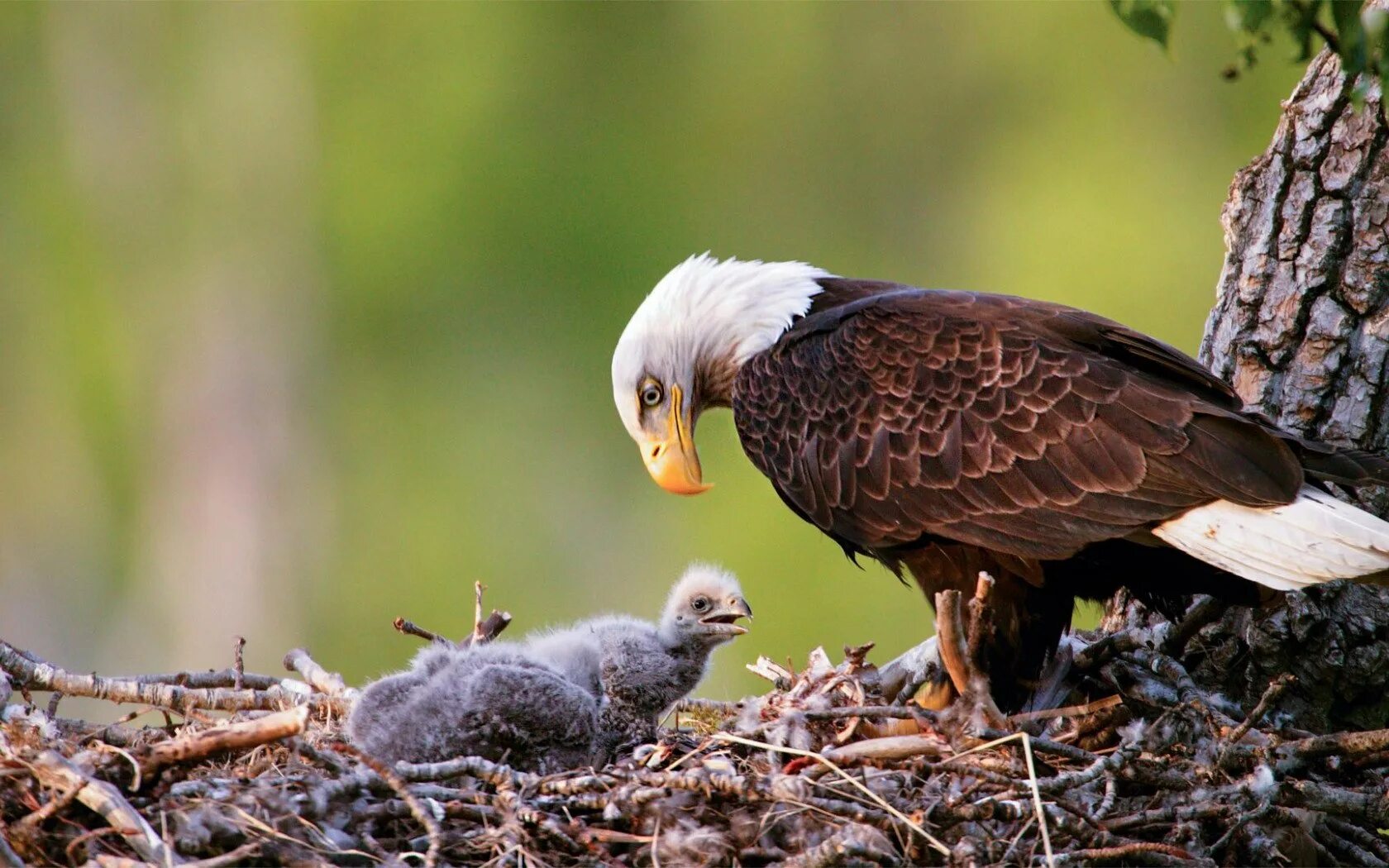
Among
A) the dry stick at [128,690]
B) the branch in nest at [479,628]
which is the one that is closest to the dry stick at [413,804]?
the dry stick at [128,690]

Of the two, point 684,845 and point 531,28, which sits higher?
point 531,28

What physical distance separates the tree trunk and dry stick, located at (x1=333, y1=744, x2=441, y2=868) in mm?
2396

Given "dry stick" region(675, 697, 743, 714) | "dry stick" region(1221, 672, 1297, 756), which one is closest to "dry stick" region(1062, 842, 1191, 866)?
"dry stick" region(1221, 672, 1297, 756)

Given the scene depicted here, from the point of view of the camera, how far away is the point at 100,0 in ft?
62.0

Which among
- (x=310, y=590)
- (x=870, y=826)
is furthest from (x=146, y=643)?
(x=870, y=826)

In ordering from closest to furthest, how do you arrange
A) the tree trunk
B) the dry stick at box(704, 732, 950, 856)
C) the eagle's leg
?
the dry stick at box(704, 732, 950, 856)
the eagle's leg
the tree trunk

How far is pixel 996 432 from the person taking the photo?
4176mm

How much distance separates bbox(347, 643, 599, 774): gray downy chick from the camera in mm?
3832

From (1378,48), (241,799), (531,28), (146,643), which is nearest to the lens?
(1378,48)

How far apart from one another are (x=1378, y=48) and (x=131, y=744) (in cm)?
302

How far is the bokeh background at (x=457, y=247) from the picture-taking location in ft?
44.3

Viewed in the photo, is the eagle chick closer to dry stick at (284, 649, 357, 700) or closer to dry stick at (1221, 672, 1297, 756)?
dry stick at (284, 649, 357, 700)

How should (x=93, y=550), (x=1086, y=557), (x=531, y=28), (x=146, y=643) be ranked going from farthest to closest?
(x=531, y=28) → (x=93, y=550) → (x=146, y=643) → (x=1086, y=557)

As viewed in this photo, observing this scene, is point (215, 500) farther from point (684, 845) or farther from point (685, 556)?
point (684, 845)
